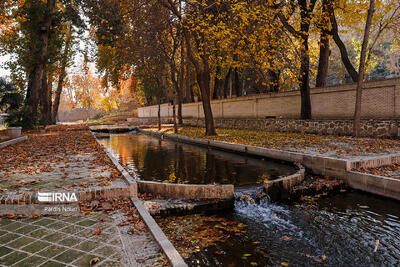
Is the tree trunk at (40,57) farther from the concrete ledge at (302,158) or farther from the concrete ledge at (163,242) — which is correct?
the concrete ledge at (163,242)

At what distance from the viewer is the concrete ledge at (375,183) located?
675 cm

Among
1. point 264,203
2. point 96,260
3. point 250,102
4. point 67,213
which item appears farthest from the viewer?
point 250,102

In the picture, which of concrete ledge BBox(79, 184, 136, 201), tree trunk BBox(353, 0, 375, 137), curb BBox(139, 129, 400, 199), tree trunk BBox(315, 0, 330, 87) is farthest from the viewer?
tree trunk BBox(315, 0, 330, 87)

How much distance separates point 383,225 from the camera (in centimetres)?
564

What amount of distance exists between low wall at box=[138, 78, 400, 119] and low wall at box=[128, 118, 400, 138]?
0.66m

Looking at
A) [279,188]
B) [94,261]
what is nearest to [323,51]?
[279,188]

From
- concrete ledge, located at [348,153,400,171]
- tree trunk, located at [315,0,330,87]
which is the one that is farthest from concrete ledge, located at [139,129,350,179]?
tree trunk, located at [315,0,330,87]

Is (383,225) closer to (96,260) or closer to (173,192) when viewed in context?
(173,192)

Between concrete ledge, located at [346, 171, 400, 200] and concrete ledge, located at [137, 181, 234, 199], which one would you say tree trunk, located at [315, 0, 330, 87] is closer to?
concrete ledge, located at [346, 171, 400, 200]

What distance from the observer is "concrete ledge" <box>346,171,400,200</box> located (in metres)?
6.75

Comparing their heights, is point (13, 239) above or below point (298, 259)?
above

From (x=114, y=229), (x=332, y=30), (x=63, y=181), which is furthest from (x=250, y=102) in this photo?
(x=114, y=229)

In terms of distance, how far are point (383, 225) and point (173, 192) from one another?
14.7 feet

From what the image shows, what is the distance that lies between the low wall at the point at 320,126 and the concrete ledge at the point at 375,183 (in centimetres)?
733
